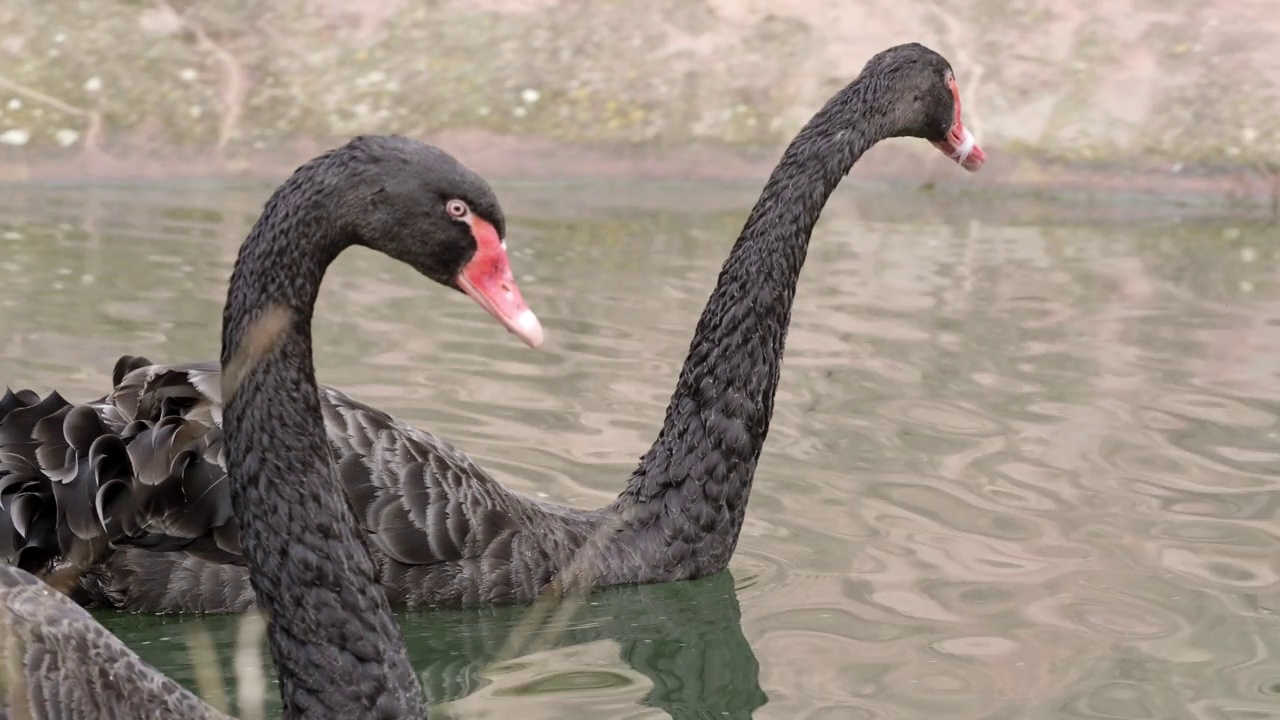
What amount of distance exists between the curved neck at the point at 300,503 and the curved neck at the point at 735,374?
1398 mm

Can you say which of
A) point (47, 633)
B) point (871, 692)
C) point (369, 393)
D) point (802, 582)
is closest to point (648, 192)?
point (369, 393)

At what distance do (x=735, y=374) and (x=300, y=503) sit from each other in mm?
1646

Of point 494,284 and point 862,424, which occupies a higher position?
point 494,284

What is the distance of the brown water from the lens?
13.3ft

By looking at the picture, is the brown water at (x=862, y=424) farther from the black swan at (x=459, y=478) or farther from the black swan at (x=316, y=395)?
the black swan at (x=316, y=395)

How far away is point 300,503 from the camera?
3324 millimetres

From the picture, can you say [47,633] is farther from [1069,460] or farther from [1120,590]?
[1069,460]

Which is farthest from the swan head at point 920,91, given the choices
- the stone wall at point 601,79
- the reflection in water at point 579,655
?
the stone wall at point 601,79

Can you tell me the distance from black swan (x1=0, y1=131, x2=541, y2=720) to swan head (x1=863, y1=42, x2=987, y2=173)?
1.84 metres

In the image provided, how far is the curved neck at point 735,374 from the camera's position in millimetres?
4684

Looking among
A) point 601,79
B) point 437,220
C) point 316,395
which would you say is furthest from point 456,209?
point 601,79

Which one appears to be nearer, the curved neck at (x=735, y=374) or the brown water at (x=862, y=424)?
the brown water at (x=862, y=424)

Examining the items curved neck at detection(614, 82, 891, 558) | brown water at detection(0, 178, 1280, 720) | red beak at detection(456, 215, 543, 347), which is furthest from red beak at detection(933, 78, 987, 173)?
red beak at detection(456, 215, 543, 347)

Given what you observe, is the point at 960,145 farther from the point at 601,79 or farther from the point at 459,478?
the point at 601,79
